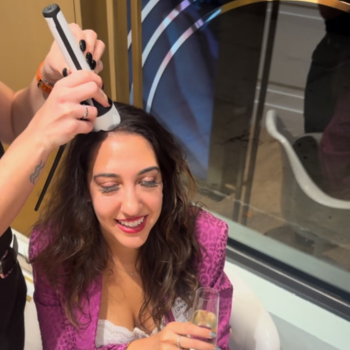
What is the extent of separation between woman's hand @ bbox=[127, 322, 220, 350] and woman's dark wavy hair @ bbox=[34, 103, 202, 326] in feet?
0.65

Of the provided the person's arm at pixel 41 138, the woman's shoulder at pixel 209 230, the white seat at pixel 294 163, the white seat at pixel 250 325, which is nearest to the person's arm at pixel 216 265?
the woman's shoulder at pixel 209 230

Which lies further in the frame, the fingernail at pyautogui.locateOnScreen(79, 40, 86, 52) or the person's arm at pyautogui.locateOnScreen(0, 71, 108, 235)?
the fingernail at pyautogui.locateOnScreen(79, 40, 86, 52)

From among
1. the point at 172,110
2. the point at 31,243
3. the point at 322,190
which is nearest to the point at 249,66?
the point at 172,110

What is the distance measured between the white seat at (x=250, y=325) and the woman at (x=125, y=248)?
183 mm

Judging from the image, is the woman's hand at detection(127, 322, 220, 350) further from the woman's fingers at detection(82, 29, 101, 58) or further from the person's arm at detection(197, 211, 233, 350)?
the woman's fingers at detection(82, 29, 101, 58)

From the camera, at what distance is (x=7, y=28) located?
5.85ft

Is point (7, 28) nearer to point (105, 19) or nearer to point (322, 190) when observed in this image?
point (105, 19)

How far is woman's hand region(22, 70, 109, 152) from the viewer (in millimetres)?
747

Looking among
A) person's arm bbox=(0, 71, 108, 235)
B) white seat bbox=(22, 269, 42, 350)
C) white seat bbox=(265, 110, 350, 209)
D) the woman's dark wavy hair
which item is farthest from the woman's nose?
white seat bbox=(265, 110, 350, 209)

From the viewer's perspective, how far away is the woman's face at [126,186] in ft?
3.16

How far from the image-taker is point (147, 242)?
3.74 ft

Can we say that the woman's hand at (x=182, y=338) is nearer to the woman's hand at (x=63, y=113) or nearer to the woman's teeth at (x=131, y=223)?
the woman's teeth at (x=131, y=223)

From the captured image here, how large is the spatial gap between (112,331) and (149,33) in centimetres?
115

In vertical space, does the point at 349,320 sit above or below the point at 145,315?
above
